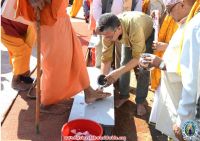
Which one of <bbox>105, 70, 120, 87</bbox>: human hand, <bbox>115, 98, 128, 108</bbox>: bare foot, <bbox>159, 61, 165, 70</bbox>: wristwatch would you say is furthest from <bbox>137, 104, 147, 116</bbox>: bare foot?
<bbox>159, 61, 165, 70</bbox>: wristwatch

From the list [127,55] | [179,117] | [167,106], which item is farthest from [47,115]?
[179,117]

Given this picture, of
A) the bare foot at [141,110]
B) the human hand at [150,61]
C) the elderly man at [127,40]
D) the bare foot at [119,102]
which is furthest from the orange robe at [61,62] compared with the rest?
the human hand at [150,61]

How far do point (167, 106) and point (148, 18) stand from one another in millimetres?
1562

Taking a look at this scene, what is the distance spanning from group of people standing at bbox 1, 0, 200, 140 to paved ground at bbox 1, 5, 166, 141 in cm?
15

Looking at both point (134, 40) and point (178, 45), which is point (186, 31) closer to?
point (178, 45)

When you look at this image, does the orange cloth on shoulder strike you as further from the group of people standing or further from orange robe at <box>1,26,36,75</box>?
orange robe at <box>1,26,36,75</box>

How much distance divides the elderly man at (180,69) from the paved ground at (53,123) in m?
1.07

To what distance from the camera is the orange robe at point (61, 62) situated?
361 cm

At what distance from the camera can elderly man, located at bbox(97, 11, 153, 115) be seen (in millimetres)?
3697

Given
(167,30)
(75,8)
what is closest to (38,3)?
(167,30)

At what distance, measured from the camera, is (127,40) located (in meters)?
3.98

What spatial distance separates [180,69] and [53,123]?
179 cm

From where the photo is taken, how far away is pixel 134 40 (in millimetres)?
3926

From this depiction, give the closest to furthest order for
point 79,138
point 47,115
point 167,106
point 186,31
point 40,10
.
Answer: point 186,31
point 167,106
point 79,138
point 40,10
point 47,115
